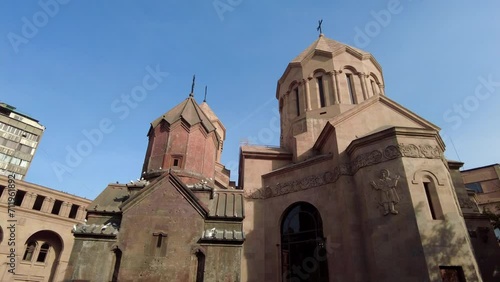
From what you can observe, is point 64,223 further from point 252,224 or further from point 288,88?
point 288,88

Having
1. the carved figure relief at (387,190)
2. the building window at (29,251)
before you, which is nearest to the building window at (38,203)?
the building window at (29,251)

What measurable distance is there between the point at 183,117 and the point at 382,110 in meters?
9.42

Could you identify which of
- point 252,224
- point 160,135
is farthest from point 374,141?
point 160,135

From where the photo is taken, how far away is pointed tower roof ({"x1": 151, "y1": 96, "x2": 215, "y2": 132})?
43.6 feet

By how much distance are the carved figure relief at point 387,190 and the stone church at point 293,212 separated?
0.04m

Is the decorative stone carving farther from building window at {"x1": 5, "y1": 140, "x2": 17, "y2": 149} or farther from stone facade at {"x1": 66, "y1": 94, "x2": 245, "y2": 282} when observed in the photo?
building window at {"x1": 5, "y1": 140, "x2": 17, "y2": 149}

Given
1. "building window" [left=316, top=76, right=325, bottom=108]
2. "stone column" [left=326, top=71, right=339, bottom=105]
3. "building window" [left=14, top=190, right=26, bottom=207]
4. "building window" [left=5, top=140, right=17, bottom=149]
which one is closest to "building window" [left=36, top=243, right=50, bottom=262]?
"building window" [left=14, top=190, right=26, bottom=207]

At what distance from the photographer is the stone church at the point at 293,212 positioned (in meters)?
9.06

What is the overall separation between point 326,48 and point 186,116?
11595 mm

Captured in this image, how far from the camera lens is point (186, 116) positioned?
44.2ft

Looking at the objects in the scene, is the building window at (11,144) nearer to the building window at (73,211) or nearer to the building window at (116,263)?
the building window at (73,211)

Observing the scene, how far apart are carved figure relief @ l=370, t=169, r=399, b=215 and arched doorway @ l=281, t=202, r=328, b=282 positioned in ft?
9.88

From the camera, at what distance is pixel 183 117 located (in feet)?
43.4

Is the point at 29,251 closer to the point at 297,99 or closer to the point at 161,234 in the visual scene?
the point at 161,234
